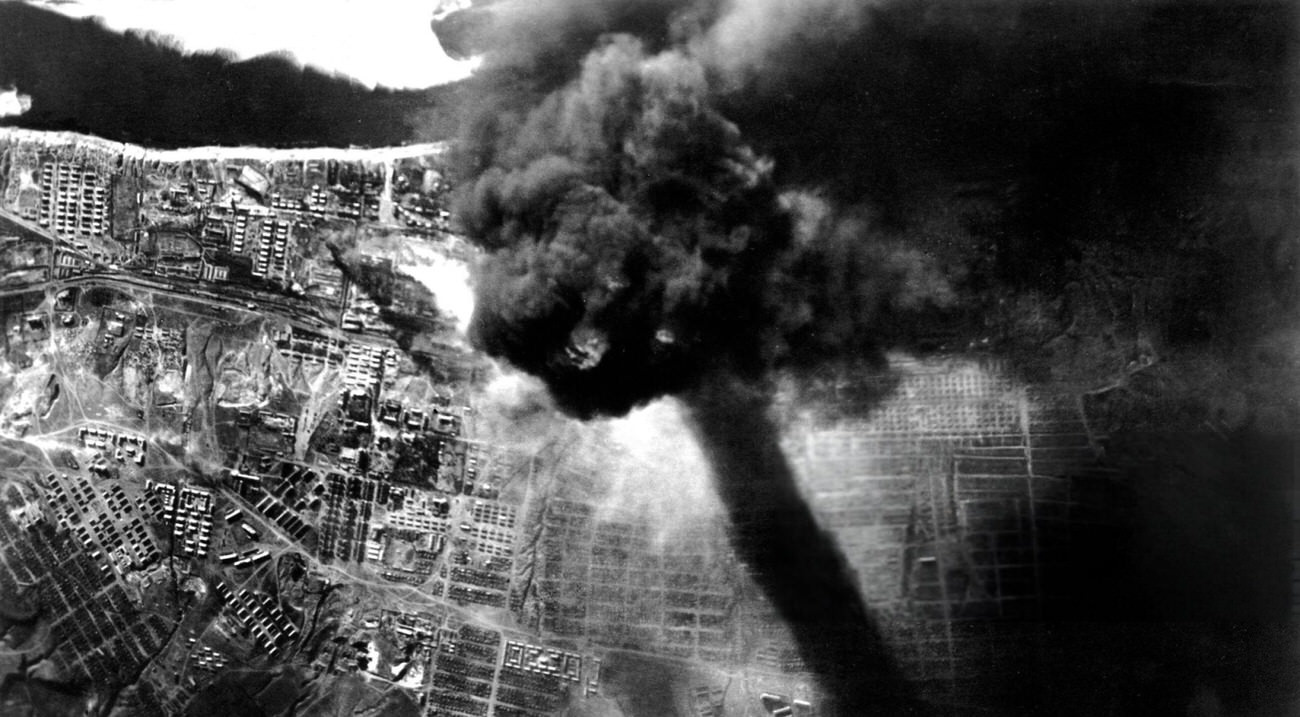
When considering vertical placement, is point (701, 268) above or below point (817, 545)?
above

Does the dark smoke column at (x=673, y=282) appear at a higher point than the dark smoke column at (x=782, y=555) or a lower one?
higher

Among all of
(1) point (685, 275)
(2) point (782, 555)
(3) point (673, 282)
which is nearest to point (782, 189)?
(1) point (685, 275)

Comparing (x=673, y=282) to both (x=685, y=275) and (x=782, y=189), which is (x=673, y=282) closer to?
(x=685, y=275)

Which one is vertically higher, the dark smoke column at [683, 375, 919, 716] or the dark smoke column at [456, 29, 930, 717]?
the dark smoke column at [456, 29, 930, 717]

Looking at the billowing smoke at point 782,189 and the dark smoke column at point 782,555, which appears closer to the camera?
the billowing smoke at point 782,189

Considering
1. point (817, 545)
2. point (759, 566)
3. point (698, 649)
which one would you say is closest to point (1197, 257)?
point (817, 545)

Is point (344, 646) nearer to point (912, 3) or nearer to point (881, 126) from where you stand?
point (881, 126)

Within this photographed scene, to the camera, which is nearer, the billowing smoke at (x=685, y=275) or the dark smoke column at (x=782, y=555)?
the billowing smoke at (x=685, y=275)

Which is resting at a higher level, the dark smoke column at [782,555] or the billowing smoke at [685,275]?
the billowing smoke at [685,275]
